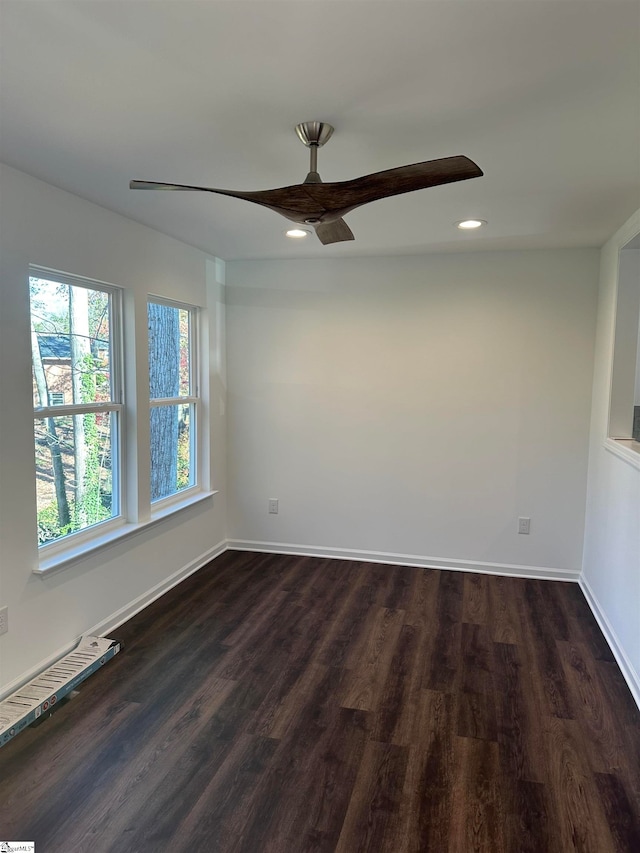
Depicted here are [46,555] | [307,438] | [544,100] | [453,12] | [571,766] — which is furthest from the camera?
[307,438]

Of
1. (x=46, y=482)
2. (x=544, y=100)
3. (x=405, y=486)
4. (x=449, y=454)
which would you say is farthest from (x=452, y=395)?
(x=46, y=482)

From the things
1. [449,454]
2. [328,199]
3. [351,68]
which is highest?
[351,68]

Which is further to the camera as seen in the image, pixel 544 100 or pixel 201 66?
pixel 544 100

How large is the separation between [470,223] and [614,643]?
248 centimetres

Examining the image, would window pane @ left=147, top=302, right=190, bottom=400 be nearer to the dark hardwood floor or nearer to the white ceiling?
the white ceiling

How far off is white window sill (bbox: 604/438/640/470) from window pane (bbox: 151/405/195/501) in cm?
286

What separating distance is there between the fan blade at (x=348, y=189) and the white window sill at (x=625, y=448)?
1741mm

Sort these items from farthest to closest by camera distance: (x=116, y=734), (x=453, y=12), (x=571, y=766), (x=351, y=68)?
(x=116, y=734) < (x=571, y=766) < (x=351, y=68) < (x=453, y=12)

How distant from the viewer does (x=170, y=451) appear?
153 inches

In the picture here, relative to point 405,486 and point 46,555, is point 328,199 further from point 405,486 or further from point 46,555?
point 405,486

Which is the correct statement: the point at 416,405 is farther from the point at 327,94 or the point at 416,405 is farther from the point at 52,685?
the point at 52,685

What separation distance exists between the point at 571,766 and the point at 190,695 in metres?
1.63

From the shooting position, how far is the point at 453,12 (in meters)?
1.31

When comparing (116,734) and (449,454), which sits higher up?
(449,454)
